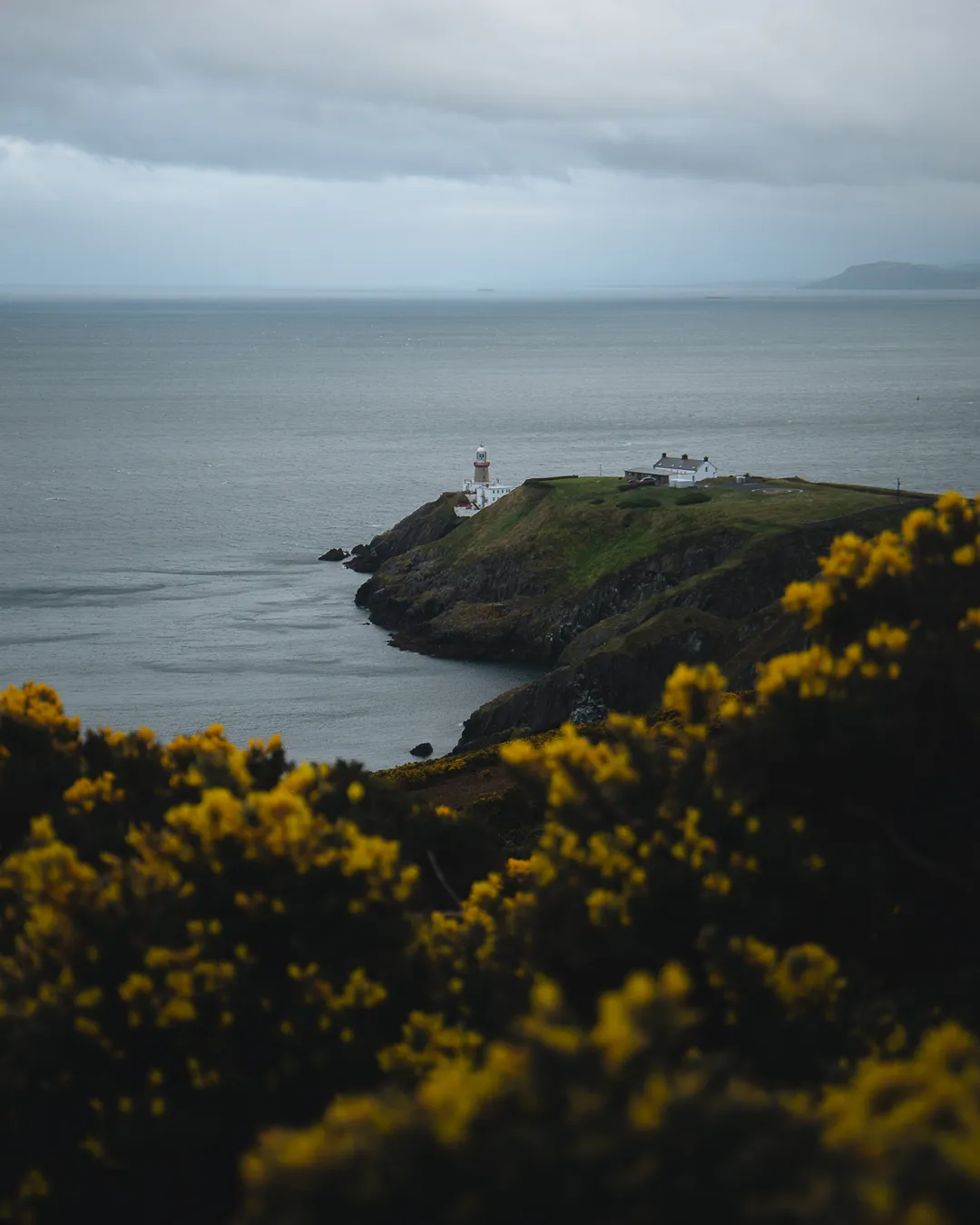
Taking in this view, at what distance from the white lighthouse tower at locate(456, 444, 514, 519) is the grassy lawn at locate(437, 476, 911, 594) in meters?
2.73

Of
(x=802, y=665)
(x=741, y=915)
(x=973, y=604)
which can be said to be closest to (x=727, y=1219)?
(x=741, y=915)

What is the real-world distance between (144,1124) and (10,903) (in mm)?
3345

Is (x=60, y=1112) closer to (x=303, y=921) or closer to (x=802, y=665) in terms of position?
(x=303, y=921)

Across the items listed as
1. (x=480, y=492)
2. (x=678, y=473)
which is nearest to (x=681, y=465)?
(x=678, y=473)

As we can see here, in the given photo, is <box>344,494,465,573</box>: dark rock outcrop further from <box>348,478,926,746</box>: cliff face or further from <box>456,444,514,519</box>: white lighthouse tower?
<box>456,444,514,519</box>: white lighthouse tower

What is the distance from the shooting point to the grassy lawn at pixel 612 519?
280 ft

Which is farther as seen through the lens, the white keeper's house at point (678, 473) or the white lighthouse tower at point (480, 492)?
the white lighthouse tower at point (480, 492)

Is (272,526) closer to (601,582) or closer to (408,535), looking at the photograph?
(408,535)

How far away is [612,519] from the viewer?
303 ft

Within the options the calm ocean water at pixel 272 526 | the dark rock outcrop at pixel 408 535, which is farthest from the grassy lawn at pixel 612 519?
the calm ocean water at pixel 272 526

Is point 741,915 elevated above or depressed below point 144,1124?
above

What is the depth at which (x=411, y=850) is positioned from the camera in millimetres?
18922

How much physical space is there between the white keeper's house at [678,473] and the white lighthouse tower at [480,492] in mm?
11484

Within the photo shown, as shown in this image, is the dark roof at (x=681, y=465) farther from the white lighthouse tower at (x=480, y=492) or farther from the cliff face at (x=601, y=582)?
the white lighthouse tower at (x=480, y=492)
